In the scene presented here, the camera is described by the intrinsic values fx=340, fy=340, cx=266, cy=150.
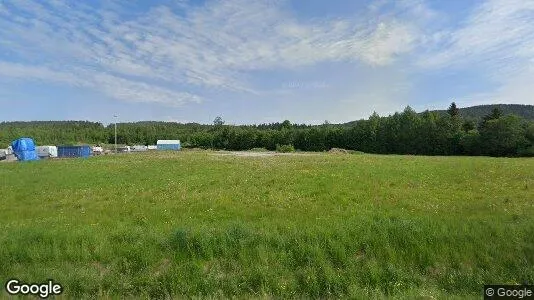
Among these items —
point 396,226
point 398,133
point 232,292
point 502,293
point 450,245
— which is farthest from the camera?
point 398,133

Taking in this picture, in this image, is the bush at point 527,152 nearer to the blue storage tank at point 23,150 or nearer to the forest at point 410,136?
the forest at point 410,136

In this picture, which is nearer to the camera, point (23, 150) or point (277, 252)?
point (277, 252)

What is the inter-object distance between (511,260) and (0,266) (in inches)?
422

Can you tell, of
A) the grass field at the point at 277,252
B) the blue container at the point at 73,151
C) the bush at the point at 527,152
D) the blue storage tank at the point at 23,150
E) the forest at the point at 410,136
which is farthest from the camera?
the blue container at the point at 73,151

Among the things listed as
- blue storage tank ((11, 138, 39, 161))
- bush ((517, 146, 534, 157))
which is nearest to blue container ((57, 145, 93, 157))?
blue storage tank ((11, 138, 39, 161))

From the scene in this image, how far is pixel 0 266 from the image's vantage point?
7277 millimetres

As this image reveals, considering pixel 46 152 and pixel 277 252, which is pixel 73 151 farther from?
pixel 277 252

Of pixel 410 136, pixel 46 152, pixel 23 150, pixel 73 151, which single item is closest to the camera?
pixel 23 150

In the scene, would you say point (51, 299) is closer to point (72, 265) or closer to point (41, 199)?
point (72, 265)

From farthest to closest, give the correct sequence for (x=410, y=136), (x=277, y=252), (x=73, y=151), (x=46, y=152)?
(x=410, y=136), (x=73, y=151), (x=46, y=152), (x=277, y=252)

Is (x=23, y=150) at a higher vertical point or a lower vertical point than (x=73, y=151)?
higher

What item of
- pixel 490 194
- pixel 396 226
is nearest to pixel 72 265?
pixel 396 226

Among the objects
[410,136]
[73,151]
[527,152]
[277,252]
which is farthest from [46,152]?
[527,152]

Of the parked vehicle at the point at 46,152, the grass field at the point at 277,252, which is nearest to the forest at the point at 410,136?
the parked vehicle at the point at 46,152
